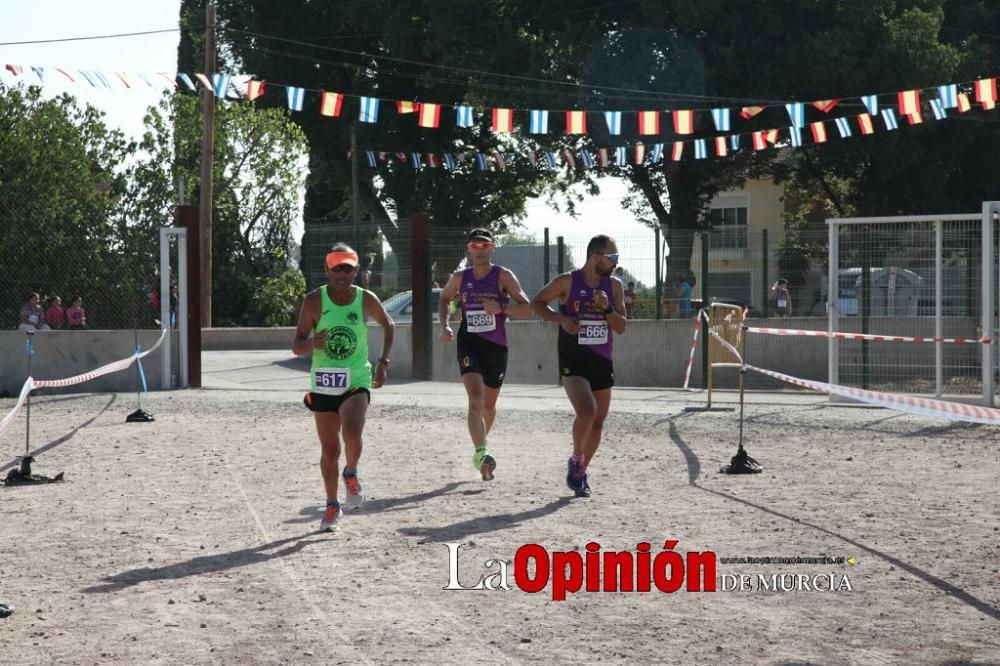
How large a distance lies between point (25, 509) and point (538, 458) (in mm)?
4371

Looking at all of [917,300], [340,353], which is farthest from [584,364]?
[917,300]

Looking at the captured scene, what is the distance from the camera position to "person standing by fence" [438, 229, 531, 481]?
10133 mm

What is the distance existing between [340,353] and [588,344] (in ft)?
6.68

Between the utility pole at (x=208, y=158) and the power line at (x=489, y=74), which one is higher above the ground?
the power line at (x=489, y=74)

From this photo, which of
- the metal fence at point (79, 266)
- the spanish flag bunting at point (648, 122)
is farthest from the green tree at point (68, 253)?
the spanish flag bunting at point (648, 122)

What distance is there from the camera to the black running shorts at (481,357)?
1025 cm

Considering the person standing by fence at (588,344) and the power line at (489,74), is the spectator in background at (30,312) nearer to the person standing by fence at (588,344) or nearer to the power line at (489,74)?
the person standing by fence at (588,344)

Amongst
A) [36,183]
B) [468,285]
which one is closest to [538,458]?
[468,285]

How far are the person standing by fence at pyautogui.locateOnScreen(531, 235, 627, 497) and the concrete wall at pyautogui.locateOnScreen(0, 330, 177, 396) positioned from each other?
1116cm

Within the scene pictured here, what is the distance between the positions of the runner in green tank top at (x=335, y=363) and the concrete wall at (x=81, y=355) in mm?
11733

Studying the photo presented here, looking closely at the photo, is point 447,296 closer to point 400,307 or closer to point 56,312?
point 56,312

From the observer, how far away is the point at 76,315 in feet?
65.1

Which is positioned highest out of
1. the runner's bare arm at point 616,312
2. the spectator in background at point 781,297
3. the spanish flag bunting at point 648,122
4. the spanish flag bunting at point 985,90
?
the spanish flag bunting at point 648,122

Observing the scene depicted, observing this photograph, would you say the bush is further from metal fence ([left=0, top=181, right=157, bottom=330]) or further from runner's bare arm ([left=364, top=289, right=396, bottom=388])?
runner's bare arm ([left=364, top=289, right=396, bottom=388])
